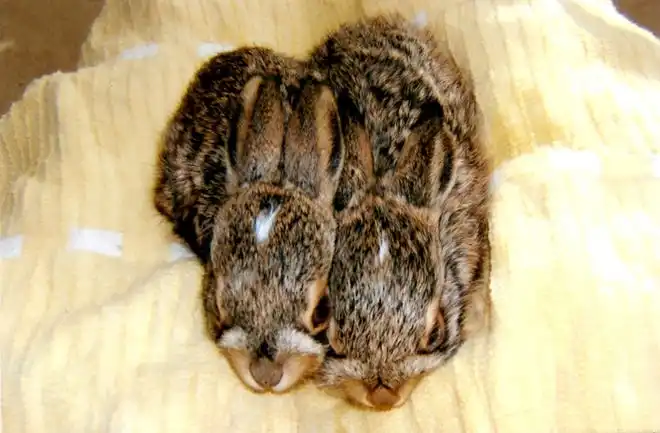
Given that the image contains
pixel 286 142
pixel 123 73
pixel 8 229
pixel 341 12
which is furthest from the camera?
pixel 341 12

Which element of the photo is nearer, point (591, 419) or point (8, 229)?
point (591, 419)

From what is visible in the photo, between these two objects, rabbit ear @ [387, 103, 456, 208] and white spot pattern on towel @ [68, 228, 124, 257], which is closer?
rabbit ear @ [387, 103, 456, 208]

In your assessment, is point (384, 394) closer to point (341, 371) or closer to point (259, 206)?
point (341, 371)

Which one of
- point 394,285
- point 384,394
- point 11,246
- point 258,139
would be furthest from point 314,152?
point 11,246

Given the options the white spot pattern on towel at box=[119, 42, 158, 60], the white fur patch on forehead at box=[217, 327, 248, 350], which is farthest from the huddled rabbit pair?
the white spot pattern on towel at box=[119, 42, 158, 60]

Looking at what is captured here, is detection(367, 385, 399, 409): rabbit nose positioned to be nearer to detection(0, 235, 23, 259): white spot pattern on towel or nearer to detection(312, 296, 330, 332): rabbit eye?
detection(312, 296, 330, 332): rabbit eye

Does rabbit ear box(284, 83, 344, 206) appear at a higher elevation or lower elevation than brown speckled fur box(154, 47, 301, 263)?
higher

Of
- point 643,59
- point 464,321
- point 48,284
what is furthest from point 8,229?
point 643,59

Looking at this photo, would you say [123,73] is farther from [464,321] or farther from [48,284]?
[464,321]
